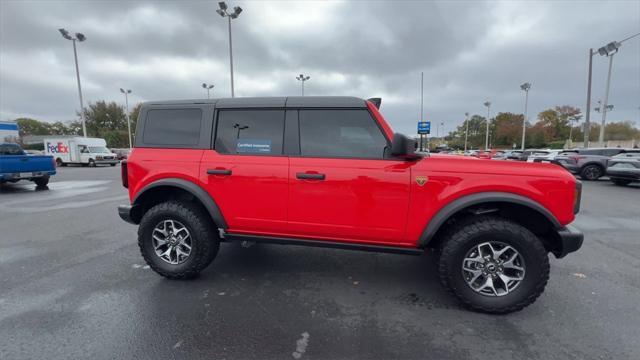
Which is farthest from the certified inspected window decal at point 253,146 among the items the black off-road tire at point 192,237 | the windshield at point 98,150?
the windshield at point 98,150

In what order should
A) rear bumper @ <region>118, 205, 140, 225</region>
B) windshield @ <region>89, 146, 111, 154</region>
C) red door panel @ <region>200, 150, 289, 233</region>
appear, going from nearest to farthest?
red door panel @ <region>200, 150, 289, 233</region> < rear bumper @ <region>118, 205, 140, 225</region> < windshield @ <region>89, 146, 111, 154</region>

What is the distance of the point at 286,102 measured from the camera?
325 cm

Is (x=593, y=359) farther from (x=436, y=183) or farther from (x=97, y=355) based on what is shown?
(x=97, y=355)

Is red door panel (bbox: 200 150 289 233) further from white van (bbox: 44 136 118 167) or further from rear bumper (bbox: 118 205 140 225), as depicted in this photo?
white van (bbox: 44 136 118 167)

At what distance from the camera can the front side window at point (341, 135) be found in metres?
3.03

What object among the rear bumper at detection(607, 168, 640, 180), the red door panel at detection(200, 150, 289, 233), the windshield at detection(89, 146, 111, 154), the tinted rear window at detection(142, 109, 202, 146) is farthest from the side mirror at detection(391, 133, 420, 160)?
the windshield at detection(89, 146, 111, 154)

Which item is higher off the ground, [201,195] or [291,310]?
[201,195]

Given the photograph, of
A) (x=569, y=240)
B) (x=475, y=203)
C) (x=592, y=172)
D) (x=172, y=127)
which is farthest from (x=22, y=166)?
(x=592, y=172)

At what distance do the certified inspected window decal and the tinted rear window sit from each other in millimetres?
520

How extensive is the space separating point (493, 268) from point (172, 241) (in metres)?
3.41

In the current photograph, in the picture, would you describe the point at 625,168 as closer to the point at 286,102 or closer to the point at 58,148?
the point at 286,102

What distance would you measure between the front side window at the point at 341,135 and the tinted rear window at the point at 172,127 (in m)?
1.25

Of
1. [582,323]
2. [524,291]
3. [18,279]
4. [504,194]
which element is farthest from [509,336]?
[18,279]

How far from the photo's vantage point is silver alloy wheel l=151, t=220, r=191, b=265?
3.44 meters
